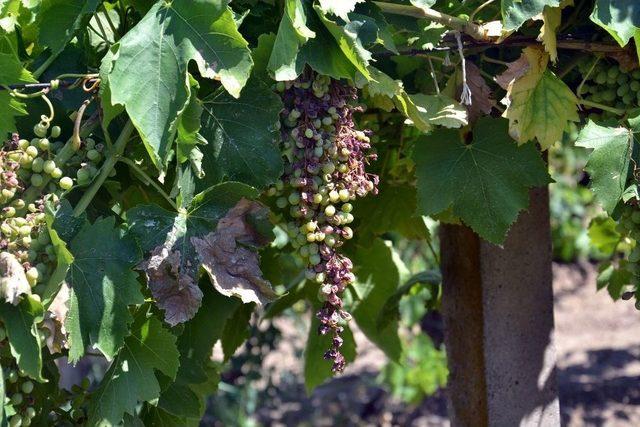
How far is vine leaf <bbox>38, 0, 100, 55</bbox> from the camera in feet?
4.69

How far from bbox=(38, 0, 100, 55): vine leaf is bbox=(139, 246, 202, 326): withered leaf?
362mm

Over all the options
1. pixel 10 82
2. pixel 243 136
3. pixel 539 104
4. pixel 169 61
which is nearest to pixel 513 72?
pixel 539 104

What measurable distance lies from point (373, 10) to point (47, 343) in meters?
0.69

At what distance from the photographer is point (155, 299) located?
137 centimetres

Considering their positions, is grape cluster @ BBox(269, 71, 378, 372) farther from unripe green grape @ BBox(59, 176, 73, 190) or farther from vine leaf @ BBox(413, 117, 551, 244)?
unripe green grape @ BBox(59, 176, 73, 190)

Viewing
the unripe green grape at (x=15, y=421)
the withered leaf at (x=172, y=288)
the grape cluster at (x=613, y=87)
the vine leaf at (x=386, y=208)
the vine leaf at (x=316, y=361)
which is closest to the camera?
the withered leaf at (x=172, y=288)

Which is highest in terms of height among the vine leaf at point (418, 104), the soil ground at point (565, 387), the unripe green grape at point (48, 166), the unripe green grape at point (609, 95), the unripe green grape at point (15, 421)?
the unripe green grape at point (48, 166)

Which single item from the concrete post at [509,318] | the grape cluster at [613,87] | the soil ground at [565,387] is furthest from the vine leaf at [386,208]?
the soil ground at [565,387]

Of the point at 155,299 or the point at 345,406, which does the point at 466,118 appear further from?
the point at 345,406

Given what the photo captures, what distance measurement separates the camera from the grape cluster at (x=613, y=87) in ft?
5.23

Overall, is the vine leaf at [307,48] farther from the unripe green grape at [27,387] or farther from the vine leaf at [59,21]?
the unripe green grape at [27,387]

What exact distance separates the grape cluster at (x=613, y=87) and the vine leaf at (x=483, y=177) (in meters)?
0.15

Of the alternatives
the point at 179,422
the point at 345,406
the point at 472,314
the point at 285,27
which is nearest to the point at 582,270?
the point at 345,406

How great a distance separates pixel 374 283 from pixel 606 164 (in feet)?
3.15
